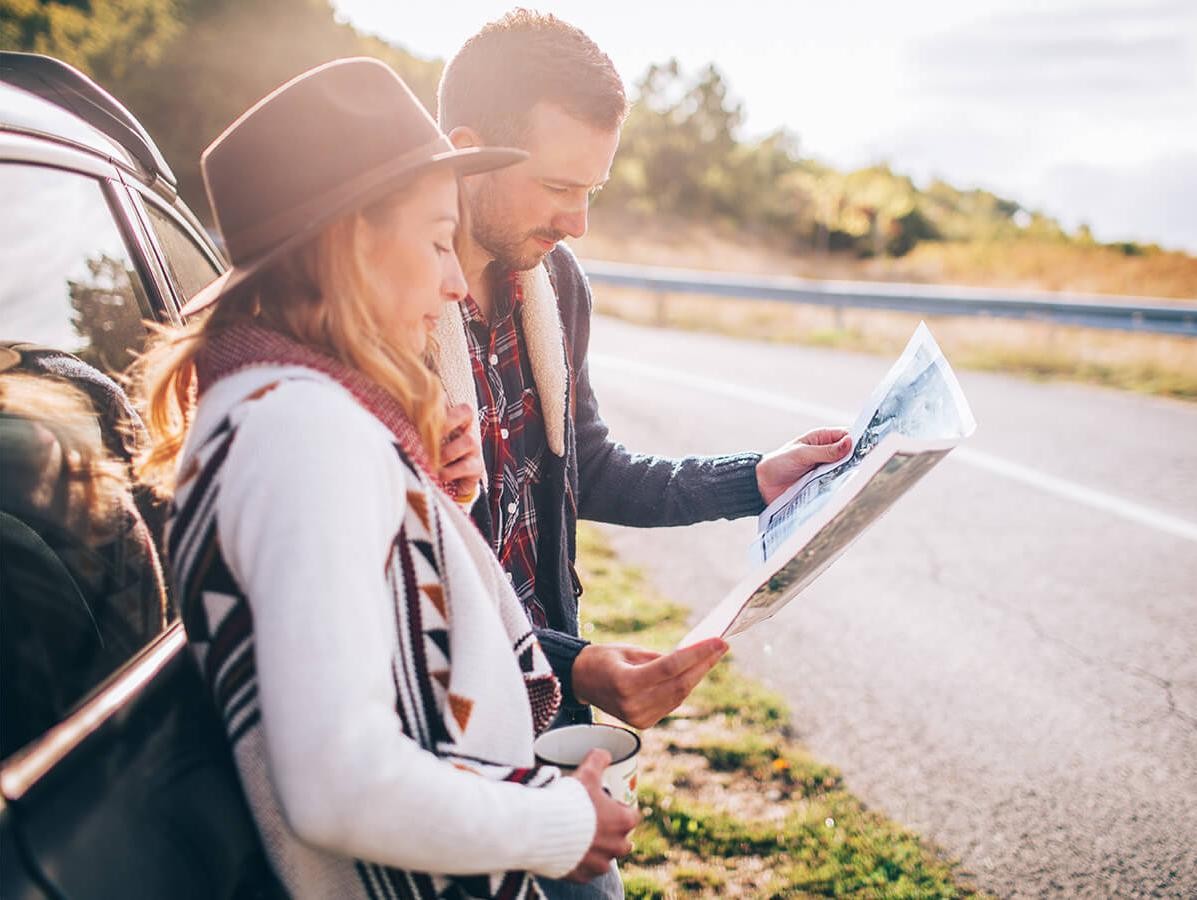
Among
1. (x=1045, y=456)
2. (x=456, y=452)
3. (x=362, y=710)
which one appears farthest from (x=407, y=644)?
(x=1045, y=456)

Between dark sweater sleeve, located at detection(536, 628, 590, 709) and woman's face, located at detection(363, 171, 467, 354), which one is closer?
woman's face, located at detection(363, 171, 467, 354)

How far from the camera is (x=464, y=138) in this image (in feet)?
7.66

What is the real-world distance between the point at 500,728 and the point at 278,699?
38 cm

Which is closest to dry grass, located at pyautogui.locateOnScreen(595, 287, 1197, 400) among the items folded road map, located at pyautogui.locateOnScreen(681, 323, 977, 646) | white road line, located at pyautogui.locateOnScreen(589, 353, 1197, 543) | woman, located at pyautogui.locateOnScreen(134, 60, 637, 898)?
white road line, located at pyautogui.locateOnScreen(589, 353, 1197, 543)

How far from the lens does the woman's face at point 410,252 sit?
1.36 metres

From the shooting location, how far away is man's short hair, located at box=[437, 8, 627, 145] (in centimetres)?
231

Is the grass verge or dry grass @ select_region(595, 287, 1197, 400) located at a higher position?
dry grass @ select_region(595, 287, 1197, 400)

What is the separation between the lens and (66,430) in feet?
5.30

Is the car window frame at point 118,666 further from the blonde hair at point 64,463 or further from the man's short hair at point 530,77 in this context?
the man's short hair at point 530,77

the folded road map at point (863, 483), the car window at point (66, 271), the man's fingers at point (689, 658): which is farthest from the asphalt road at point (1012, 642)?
the car window at point (66, 271)

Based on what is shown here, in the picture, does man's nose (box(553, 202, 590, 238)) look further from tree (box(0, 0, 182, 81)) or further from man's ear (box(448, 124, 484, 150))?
tree (box(0, 0, 182, 81))

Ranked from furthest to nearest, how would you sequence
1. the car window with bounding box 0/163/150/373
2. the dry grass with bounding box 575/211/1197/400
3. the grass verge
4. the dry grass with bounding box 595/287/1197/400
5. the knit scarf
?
the dry grass with bounding box 575/211/1197/400
the dry grass with bounding box 595/287/1197/400
the grass verge
the car window with bounding box 0/163/150/373
the knit scarf

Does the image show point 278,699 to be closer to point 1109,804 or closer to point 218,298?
point 218,298

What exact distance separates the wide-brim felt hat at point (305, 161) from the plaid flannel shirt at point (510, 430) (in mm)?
825
